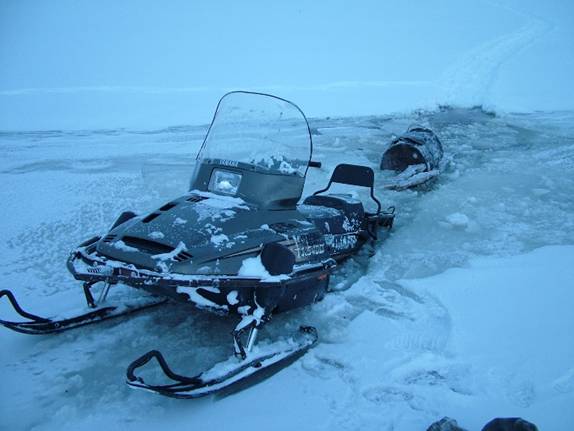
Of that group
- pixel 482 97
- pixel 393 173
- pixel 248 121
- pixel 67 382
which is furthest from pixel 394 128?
pixel 67 382

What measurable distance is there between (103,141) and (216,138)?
681 cm

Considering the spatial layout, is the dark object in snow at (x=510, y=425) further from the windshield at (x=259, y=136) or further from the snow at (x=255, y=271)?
the windshield at (x=259, y=136)

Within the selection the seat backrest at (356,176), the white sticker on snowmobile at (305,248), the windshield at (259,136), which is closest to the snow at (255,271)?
the white sticker on snowmobile at (305,248)

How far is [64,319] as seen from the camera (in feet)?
10.2

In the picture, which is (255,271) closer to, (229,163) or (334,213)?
(229,163)

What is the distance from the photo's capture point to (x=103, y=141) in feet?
31.5

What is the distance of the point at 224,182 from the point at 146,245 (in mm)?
780

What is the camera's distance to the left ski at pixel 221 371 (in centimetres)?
229

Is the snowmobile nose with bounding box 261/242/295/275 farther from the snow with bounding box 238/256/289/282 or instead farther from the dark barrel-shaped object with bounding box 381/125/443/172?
the dark barrel-shaped object with bounding box 381/125/443/172

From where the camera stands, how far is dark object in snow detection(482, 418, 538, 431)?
205cm

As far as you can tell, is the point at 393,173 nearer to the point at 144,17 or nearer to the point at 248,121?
the point at 248,121

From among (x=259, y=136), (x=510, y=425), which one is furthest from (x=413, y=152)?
(x=510, y=425)

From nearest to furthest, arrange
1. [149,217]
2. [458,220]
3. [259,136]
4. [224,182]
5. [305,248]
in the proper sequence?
[149,217]
[305,248]
[224,182]
[259,136]
[458,220]

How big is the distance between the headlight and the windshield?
3.0 inches
